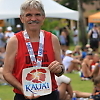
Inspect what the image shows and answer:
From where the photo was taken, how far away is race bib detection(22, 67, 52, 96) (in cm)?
277

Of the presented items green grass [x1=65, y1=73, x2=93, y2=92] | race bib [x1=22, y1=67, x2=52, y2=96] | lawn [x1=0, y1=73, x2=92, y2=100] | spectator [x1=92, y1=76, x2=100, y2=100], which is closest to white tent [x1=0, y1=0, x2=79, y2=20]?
lawn [x1=0, y1=73, x2=92, y2=100]

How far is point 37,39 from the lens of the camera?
114 inches

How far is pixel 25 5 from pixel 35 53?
406 millimetres

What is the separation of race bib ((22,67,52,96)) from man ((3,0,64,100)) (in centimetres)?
3

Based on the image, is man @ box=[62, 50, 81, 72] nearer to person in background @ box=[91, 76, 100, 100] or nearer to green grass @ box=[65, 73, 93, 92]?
green grass @ box=[65, 73, 93, 92]

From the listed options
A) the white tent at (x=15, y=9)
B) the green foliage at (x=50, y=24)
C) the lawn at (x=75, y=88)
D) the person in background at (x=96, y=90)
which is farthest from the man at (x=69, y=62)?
the green foliage at (x=50, y=24)

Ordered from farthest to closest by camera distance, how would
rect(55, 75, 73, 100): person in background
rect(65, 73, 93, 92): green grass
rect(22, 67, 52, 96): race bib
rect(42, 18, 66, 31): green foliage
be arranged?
rect(42, 18, 66, 31): green foliage < rect(65, 73, 93, 92): green grass < rect(55, 75, 73, 100): person in background < rect(22, 67, 52, 96): race bib

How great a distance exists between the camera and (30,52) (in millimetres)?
2797

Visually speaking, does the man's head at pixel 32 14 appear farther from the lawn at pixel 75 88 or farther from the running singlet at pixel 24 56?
the lawn at pixel 75 88

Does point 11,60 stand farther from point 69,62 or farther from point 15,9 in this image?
point 69,62

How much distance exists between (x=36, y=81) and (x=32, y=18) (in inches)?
20.7

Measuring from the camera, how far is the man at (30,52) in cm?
280

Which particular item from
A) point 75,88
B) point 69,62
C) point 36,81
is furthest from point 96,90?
point 69,62

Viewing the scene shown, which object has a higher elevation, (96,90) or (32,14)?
(32,14)
